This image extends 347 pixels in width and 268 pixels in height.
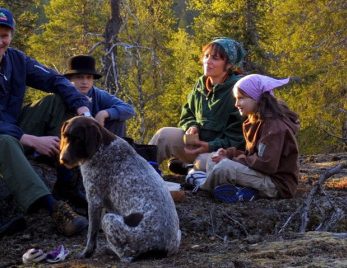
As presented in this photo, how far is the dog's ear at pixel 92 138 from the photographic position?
14.6 feet

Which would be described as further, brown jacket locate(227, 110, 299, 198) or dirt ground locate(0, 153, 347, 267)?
brown jacket locate(227, 110, 299, 198)

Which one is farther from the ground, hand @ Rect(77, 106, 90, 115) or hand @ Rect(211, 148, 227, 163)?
hand @ Rect(77, 106, 90, 115)

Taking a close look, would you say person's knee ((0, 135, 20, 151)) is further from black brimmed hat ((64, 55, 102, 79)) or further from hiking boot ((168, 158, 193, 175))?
hiking boot ((168, 158, 193, 175))

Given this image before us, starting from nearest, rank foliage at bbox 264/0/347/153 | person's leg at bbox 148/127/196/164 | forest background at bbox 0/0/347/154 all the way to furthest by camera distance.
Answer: person's leg at bbox 148/127/196/164 < forest background at bbox 0/0/347/154 < foliage at bbox 264/0/347/153

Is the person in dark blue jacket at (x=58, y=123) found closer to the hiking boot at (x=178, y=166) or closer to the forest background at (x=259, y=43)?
the hiking boot at (x=178, y=166)

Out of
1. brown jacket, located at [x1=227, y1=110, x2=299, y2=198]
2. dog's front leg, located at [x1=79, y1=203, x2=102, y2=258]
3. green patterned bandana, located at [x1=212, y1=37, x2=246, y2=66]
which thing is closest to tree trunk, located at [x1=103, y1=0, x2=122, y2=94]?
green patterned bandana, located at [x1=212, y1=37, x2=246, y2=66]

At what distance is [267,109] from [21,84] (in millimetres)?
2554

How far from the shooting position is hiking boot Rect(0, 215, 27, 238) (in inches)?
216

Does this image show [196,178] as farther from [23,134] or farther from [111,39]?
[111,39]

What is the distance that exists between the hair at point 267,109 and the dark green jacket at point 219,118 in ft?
2.34

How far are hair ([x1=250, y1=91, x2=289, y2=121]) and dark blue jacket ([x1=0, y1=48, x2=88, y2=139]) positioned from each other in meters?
1.78

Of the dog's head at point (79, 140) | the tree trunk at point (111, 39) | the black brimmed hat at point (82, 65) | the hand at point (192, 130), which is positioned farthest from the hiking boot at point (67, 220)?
the tree trunk at point (111, 39)

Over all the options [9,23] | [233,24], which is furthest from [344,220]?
[233,24]

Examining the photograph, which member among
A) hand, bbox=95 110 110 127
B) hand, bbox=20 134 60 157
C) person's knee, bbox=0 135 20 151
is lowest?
hand, bbox=20 134 60 157
